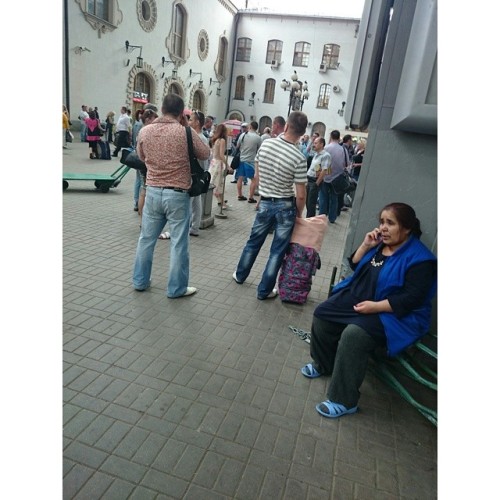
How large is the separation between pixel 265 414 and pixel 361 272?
120 centimetres

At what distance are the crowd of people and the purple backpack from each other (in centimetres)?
10

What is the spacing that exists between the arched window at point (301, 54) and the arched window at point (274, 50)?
4.47ft

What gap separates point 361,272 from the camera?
2795 mm

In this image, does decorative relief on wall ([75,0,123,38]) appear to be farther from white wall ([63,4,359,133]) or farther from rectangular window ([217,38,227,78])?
rectangular window ([217,38,227,78])

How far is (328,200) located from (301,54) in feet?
95.9

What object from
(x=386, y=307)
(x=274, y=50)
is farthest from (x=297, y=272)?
(x=274, y=50)

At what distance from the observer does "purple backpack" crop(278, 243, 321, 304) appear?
403cm

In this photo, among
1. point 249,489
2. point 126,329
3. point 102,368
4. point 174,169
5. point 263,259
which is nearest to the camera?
point 249,489

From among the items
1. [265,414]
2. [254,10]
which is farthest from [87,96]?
[254,10]

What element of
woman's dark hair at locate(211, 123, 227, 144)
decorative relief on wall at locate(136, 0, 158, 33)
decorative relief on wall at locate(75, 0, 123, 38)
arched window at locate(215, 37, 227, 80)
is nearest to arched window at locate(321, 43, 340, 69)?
arched window at locate(215, 37, 227, 80)

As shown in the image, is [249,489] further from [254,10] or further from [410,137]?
[254,10]

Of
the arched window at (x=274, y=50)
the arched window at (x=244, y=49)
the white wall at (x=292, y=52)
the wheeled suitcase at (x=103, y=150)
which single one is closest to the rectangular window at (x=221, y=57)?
the arched window at (x=244, y=49)

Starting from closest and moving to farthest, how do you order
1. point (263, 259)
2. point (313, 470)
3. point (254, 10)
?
point (313, 470)
point (263, 259)
point (254, 10)

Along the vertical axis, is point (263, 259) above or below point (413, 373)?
below
